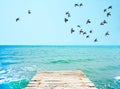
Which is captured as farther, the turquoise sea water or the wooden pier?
the turquoise sea water

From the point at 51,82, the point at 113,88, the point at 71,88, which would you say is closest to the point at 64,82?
the point at 51,82

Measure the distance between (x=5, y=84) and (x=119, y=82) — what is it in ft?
27.8

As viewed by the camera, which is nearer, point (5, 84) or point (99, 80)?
point (5, 84)

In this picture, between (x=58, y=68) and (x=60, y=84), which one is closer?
(x=60, y=84)

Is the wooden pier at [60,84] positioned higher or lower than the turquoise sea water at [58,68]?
higher

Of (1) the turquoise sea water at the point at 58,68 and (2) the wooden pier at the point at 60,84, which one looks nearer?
(2) the wooden pier at the point at 60,84

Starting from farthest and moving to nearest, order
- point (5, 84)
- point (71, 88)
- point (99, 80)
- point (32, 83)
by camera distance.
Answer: point (99, 80)
point (5, 84)
point (32, 83)
point (71, 88)

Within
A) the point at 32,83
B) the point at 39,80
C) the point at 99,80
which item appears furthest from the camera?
the point at 99,80

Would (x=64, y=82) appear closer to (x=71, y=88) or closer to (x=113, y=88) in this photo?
(x=71, y=88)

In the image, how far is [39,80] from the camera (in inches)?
516

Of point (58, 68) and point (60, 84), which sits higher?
point (60, 84)

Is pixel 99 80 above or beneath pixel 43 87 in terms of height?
beneath

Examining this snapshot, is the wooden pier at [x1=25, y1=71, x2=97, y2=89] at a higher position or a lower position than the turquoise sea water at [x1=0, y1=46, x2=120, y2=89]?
higher

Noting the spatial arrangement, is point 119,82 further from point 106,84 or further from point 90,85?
point 90,85
